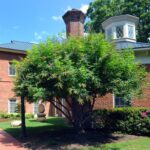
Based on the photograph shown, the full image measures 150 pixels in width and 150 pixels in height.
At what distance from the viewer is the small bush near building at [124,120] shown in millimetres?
14539

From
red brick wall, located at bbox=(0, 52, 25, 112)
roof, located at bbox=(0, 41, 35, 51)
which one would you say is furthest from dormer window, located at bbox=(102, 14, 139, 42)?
red brick wall, located at bbox=(0, 52, 25, 112)

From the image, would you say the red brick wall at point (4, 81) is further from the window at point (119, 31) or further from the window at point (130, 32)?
the window at point (130, 32)

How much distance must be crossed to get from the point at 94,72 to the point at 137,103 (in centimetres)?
658

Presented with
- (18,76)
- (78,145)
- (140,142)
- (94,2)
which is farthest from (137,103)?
(94,2)

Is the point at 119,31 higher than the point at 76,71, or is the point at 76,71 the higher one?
the point at 119,31

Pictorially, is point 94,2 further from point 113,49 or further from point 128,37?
point 113,49

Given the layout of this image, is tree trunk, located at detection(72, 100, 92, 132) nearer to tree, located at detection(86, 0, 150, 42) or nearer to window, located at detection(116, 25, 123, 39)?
window, located at detection(116, 25, 123, 39)

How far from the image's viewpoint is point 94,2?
43.0 meters

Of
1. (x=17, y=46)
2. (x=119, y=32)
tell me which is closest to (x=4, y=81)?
(x=17, y=46)

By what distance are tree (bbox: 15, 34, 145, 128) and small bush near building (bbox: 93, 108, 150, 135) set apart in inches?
60.0

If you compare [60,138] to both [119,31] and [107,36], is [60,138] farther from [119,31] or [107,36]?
[119,31]

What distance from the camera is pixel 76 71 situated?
12.4m

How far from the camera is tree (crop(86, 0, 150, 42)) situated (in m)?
39.9

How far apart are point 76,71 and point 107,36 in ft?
40.8
